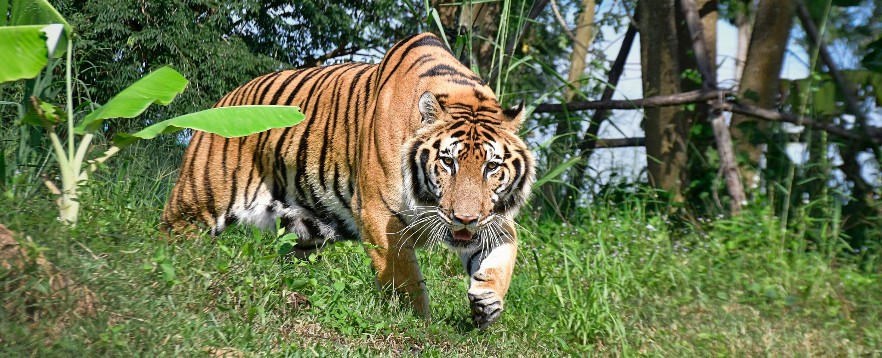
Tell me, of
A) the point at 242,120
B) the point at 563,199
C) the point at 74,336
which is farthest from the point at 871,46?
the point at 74,336

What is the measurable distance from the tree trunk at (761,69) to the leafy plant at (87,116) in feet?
14.4

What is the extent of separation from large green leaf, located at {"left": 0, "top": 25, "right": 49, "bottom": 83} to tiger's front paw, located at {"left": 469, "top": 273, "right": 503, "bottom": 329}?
7.56ft

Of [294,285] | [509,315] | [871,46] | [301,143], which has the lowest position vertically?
[509,315]

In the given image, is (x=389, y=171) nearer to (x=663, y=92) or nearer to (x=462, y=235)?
(x=462, y=235)

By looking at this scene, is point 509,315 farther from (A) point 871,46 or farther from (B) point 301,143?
(A) point 871,46

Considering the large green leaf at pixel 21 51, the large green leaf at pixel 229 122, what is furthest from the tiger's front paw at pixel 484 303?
the large green leaf at pixel 21 51

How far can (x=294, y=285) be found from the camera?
14.3 ft

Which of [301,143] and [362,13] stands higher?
[362,13]

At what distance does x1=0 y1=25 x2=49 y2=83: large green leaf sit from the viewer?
4.34 metres

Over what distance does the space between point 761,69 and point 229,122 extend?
15.8 ft

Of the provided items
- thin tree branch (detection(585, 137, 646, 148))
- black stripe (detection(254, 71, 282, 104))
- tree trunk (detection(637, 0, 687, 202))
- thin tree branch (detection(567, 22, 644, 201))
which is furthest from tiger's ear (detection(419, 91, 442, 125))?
thin tree branch (detection(585, 137, 646, 148))

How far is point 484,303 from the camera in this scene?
454cm

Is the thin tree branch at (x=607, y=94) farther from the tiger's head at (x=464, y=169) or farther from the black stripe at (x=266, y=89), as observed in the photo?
the tiger's head at (x=464, y=169)

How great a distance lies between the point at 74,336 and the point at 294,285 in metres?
1.25
